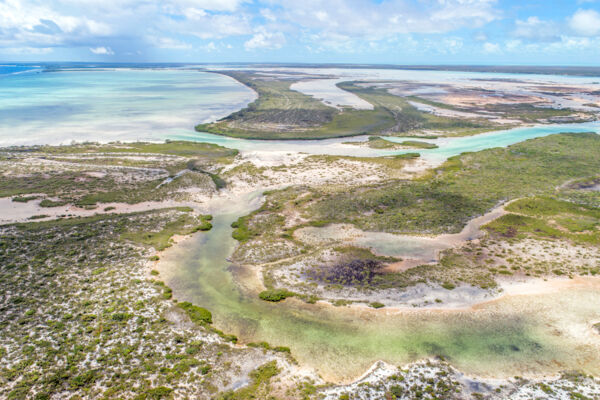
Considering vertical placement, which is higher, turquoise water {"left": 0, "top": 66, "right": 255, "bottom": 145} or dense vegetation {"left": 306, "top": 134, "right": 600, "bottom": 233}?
turquoise water {"left": 0, "top": 66, "right": 255, "bottom": 145}

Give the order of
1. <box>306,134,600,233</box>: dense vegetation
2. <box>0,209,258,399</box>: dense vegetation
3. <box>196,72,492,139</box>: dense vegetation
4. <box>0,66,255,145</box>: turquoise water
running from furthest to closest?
<box>196,72,492,139</box>: dense vegetation
<box>0,66,255,145</box>: turquoise water
<box>306,134,600,233</box>: dense vegetation
<box>0,209,258,399</box>: dense vegetation

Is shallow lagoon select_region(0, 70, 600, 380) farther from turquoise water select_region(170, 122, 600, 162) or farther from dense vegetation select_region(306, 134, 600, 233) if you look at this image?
turquoise water select_region(170, 122, 600, 162)

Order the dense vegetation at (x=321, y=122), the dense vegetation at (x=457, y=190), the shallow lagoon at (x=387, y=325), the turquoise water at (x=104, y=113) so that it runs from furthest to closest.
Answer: the dense vegetation at (x=321, y=122) < the turquoise water at (x=104, y=113) < the dense vegetation at (x=457, y=190) < the shallow lagoon at (x=387, y=325)

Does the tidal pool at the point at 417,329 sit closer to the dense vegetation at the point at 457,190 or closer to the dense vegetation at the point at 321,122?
the dense vegetation at the point at 457,190

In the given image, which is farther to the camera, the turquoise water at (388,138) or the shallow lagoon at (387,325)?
the turquoise water at (388,138)

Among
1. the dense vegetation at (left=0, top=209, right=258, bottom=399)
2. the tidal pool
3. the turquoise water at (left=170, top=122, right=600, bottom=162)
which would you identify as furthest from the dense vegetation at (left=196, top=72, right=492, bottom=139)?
the tidal pool

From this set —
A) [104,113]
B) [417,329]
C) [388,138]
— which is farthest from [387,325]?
[104,113]

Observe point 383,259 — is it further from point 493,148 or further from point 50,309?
point 493,148

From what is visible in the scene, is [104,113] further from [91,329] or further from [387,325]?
[387,325]

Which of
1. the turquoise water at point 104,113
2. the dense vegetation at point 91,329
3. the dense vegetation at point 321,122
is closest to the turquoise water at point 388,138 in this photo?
the dense vegetation at point 321,122
